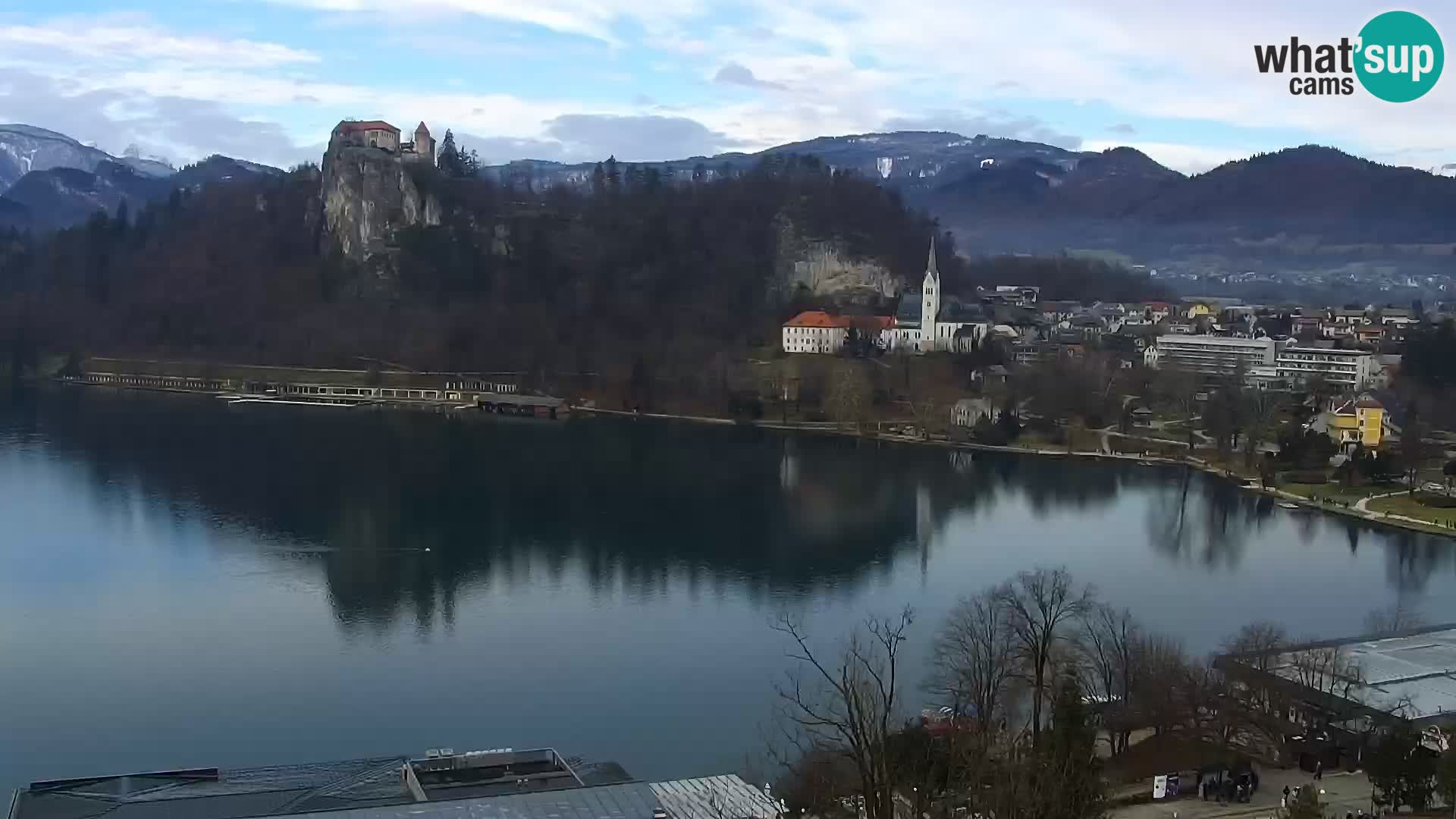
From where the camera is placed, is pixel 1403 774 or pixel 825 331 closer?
pixel 1403 774

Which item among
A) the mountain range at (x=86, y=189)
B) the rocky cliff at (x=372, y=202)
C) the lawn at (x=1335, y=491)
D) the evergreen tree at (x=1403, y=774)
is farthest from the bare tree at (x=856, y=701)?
the mountain range at (x=86, y=189)

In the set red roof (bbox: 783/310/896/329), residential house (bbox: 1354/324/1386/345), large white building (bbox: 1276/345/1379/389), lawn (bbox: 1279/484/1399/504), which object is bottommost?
lawn (bbox: 1279/484/1399/504)

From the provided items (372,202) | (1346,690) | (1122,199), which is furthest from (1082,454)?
(1122,199)

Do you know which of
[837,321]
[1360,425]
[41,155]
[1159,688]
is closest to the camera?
[1159,688]

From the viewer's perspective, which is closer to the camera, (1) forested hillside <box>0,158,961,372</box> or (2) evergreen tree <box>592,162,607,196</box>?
(1) forested hillside <box>0,158,961,372</box>

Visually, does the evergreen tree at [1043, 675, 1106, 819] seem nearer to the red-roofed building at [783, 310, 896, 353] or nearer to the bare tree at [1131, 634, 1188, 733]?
the bare tree at [1131, 634, 1188, 733]

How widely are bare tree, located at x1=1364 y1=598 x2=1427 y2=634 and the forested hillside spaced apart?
12466 millimetres

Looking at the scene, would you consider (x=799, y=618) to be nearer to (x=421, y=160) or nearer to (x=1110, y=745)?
(x=1110, y=745)

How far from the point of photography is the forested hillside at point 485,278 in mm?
21797

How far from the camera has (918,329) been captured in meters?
20.3

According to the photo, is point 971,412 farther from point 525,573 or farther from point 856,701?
point 856,701

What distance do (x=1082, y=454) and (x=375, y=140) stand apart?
16677 millimetres

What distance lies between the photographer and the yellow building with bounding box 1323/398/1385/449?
14.0 meters

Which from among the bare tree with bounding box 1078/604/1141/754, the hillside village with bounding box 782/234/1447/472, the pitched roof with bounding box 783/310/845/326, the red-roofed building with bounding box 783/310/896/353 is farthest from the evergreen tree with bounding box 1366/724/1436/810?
the pitched roof with bounding box 783/310/845/326
